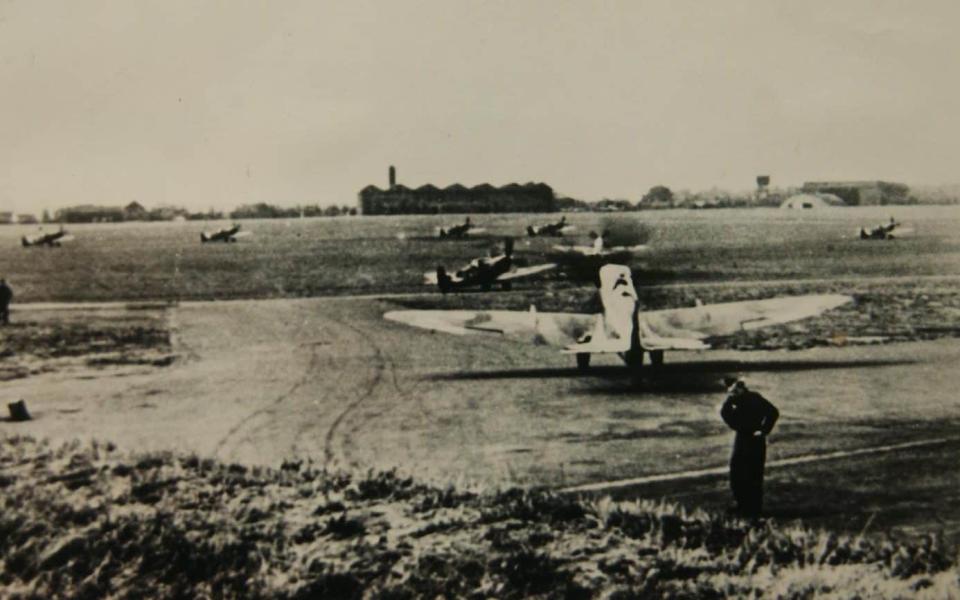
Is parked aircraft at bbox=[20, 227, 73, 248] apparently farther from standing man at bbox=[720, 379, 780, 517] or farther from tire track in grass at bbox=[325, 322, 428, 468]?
standing man at bbox=[720, 379, 780, 517]

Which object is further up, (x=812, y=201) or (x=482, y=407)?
(x=812, y=201)

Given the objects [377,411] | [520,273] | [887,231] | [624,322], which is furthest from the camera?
[520,273]

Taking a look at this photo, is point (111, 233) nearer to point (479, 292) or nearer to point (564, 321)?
point (564, 321)

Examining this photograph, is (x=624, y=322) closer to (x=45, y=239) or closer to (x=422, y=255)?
(x=45, y=239)

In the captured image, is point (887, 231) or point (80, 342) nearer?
point (80, 342)

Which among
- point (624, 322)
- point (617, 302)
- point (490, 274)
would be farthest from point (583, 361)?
point (490, 274)

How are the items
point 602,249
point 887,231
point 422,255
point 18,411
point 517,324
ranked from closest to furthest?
point 18,411
point 602,249
point 517,324
point 887,231
point 422,255

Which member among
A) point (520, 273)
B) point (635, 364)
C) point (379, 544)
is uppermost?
point (520, 273)

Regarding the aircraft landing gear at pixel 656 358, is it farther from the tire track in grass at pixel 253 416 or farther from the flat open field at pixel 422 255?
the tire track in grass at pixel 253 416
